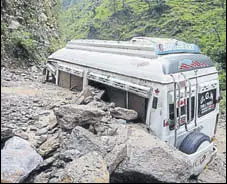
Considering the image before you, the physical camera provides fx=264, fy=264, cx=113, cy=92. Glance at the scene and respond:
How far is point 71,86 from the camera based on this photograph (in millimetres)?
4762

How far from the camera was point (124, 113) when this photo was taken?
3.41m

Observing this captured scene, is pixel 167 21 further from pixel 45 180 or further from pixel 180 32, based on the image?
pixel 45 180

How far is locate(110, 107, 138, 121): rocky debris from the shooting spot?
336 cm

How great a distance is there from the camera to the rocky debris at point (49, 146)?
2.24 m

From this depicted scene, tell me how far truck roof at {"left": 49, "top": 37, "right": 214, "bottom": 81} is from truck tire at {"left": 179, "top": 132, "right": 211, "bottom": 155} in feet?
2.85

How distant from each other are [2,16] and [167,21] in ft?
36.7

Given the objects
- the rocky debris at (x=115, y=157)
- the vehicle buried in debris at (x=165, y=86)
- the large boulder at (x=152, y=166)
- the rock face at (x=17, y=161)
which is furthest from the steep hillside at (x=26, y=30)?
the large boulder at (x=152, y=166)

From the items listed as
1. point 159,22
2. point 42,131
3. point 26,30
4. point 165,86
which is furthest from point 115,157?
point 159,22

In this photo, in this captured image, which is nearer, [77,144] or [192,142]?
[77,144]

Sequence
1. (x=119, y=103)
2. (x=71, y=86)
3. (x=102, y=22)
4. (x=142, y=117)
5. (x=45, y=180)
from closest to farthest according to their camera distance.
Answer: (x=45, y=180) → (x=142, y=117) → (x=119, y=103) → (x=71, y=86) → (x=102, y=22)

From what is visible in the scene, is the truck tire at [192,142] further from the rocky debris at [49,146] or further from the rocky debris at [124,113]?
the rocky debris at [49,146]

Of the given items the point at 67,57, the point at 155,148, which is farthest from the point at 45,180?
the point at 67,57

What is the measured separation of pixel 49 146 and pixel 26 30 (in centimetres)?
189

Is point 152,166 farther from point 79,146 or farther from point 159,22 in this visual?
point 159,22
